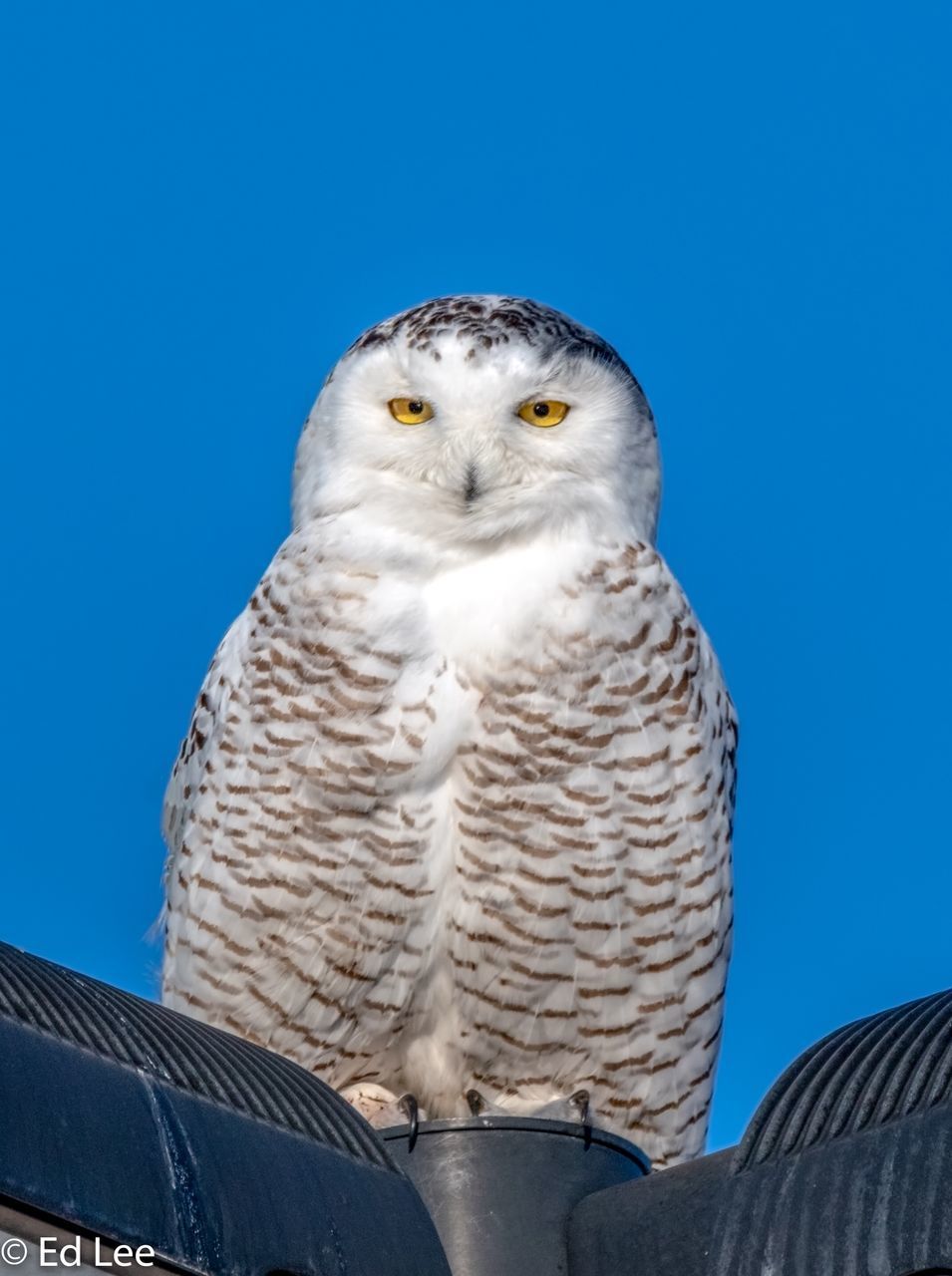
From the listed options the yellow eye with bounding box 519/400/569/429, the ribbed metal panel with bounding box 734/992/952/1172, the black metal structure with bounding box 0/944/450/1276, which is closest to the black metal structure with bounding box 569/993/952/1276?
the ribbed metal panel with bounding box 734/992/952/1172

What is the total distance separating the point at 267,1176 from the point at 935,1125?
35.8 inches

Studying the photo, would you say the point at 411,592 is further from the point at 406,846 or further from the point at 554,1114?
the point at 554,1114

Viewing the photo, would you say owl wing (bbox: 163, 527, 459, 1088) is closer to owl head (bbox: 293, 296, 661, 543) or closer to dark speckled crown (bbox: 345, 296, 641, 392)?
owl head (bbox: 293, 296, 661, 543)

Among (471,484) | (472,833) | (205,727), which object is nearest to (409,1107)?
(472,833)

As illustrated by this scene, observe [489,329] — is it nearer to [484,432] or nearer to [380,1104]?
[484,432]

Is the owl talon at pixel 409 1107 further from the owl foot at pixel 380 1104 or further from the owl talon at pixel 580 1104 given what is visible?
the owl talon at pixel 580 1104

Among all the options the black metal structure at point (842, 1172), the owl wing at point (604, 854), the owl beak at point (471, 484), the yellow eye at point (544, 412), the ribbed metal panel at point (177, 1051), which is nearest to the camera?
the black metal structure at point (842, 1172)

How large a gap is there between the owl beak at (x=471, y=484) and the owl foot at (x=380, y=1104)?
129 cm

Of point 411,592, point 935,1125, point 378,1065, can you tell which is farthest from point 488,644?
point 935,1125

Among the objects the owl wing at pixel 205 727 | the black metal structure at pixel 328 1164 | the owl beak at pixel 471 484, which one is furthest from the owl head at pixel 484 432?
the black metal structure at pixel 328 1164

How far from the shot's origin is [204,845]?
4930 mm

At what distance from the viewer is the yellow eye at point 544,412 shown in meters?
4.95

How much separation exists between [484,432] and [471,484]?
118mm

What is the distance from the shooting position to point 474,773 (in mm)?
4691
